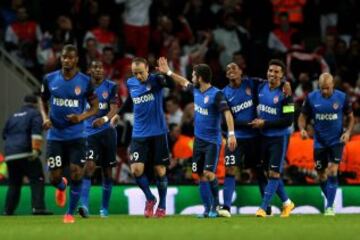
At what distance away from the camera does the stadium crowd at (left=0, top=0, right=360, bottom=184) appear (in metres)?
24.7

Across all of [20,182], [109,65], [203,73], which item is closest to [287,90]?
[203,73]

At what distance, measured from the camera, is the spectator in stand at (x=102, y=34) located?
2530 cm

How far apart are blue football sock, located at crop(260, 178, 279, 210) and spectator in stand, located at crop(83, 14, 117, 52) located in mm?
7780

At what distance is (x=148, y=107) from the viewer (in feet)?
60.4

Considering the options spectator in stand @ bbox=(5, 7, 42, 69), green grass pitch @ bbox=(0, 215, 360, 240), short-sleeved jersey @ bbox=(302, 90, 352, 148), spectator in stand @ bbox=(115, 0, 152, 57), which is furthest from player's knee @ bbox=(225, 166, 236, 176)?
spectator in stand @ bbox=(5, 7, 42, 69)

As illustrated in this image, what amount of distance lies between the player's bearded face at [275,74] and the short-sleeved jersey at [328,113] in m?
0.99

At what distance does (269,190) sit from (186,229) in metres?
4.02

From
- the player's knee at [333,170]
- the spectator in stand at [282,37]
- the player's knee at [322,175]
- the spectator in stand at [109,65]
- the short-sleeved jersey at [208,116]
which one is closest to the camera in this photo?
the short-sleeved jersey at [208,116]

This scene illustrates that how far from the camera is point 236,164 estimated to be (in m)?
18.7

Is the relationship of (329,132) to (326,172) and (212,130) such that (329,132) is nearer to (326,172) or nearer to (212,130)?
(326,172)

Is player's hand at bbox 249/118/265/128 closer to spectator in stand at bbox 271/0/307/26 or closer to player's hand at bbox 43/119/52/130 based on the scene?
player's hand at bbox 43/119/52/130

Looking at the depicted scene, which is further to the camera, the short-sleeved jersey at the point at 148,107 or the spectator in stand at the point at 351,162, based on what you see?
the spectator in stand at the point at 351,162

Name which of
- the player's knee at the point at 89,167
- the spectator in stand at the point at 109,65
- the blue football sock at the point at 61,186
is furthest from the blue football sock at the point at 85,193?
the spectator in stand at the point at 109,65

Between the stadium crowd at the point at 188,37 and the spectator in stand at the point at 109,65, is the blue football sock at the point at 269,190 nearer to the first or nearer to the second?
the stadium crowd at the point at 188,37
